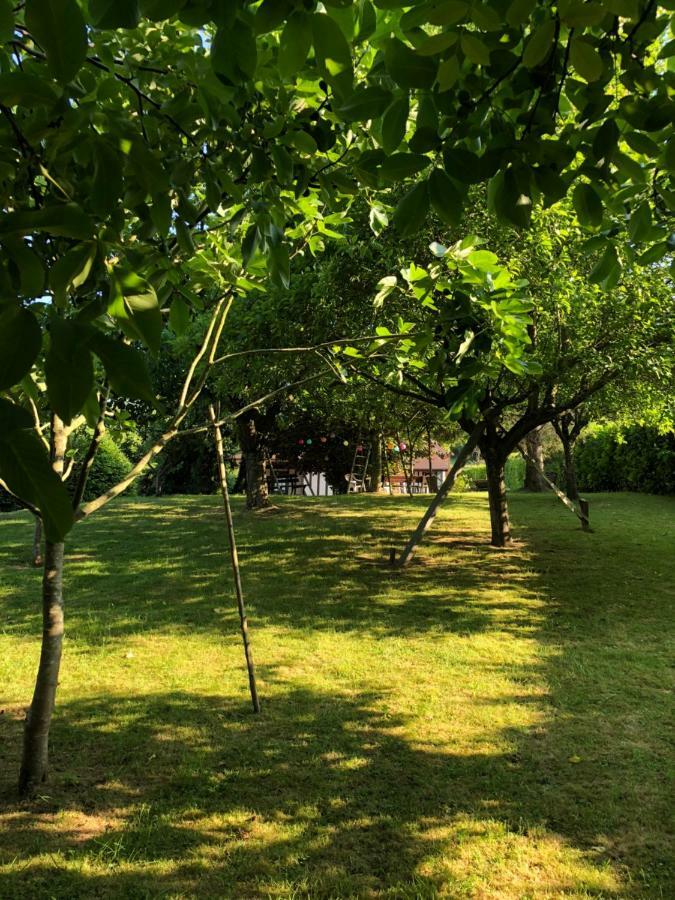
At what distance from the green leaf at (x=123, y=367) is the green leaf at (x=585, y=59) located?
104cm

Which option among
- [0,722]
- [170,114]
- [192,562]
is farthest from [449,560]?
[170,114]

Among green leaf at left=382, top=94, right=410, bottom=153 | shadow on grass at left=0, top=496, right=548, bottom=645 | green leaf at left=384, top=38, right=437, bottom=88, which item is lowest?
shadow on grass at left=0, top=496, right=548, bottom=645

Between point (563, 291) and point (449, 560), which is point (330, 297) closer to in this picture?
point (563, 291)

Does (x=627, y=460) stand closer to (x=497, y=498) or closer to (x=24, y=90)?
(x=497, y=498)

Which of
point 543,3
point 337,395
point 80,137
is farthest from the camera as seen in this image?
point 337,395

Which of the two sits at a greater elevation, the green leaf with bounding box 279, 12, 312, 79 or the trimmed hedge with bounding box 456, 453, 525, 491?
the green leaf with bounding box 279, 12, 312, 79

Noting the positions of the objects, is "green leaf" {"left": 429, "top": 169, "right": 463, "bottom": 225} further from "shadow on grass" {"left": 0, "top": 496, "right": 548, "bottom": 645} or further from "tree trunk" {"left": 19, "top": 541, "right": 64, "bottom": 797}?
"shadow on grass" {"left": 0, "top": 496, "right": 548, "bottom": 645}

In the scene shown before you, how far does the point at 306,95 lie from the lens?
2537 millimetres

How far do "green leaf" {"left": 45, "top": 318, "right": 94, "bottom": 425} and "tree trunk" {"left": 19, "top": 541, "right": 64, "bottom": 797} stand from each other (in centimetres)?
331

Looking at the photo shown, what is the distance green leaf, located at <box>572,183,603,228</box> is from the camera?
6.57ft

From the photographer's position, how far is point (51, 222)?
0.93m

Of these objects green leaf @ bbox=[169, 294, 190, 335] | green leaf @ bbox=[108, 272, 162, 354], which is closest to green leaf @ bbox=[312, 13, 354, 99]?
green leaf @ bbox=[108, 272, 162, 354]

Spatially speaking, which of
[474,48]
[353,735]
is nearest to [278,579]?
[353,735]

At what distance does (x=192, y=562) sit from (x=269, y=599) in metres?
2.59
